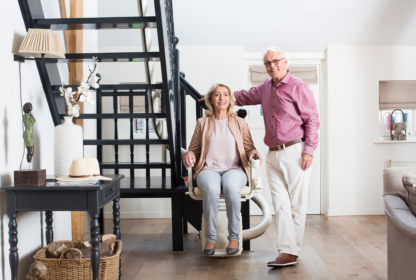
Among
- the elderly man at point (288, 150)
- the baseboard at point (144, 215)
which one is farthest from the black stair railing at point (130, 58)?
the baseboard at point (144, 215)

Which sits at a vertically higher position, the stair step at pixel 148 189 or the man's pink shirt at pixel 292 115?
the man's pink shirt at pixel 292 115

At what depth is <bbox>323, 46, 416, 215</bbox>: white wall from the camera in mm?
4719

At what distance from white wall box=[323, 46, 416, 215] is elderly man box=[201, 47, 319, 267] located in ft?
6.88

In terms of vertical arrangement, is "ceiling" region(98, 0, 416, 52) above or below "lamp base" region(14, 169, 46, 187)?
above

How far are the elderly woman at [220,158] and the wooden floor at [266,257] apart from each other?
9.1 inches

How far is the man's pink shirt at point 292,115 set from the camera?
2.74 m

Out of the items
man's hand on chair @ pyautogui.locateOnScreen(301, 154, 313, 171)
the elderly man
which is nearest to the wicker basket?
the elderly man

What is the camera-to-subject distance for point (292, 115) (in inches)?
109

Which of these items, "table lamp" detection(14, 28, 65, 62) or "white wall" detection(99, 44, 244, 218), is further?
"white wall" detection(99, 44, 244, 218)

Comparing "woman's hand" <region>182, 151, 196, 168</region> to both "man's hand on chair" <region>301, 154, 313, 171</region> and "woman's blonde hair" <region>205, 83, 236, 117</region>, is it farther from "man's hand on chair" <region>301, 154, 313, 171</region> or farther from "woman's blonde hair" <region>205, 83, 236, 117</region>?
"man's hand on chair" <region>301, 154, 313, 171</region>

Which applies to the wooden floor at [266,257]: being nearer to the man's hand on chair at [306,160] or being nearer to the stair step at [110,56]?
the man's hand on chair at [306,160]

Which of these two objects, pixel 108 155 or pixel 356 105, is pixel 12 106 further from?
pixel 356 105

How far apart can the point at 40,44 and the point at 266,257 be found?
2.26 metres

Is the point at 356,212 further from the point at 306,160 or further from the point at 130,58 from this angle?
the point at 130,58
